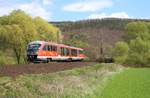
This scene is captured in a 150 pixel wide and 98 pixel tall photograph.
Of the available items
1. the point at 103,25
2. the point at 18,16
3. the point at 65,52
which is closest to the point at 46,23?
the point at 18,16

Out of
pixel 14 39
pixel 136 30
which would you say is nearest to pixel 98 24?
pixel 136 30

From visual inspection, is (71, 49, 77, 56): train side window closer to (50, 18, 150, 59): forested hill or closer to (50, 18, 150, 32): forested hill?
(50, 18, 150, 59): forested hill

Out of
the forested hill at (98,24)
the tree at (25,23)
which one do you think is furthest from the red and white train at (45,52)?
the forested hill at (98,24)

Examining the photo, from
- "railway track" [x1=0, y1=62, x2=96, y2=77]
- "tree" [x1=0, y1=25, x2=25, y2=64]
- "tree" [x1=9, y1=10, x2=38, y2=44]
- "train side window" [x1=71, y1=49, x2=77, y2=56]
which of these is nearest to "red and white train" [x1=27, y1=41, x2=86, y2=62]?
"train side window" [x1=71, y1=49, x2=77, y2=56]

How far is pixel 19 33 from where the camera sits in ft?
249

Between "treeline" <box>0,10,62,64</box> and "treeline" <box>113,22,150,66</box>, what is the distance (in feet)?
41.3

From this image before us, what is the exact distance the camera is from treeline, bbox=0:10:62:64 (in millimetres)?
75188

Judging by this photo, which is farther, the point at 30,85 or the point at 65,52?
the point at 65,52

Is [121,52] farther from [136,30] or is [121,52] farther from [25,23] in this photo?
[25,23]

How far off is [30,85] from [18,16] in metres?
65.0

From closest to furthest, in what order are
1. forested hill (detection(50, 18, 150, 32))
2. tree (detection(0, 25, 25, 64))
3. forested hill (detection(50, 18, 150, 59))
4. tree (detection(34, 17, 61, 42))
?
1. tree (detection(0, 25, 25, 64))
2. tree (detection(34, 17, 61, 42))
3. forested hill (detection(50, 18, 150, 59))
4. forested hill (detection(50, 18, 150, 32))

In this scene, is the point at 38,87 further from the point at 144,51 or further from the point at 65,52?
the point at 144,51

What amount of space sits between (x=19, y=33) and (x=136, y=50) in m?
25.4

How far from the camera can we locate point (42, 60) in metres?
51.4
